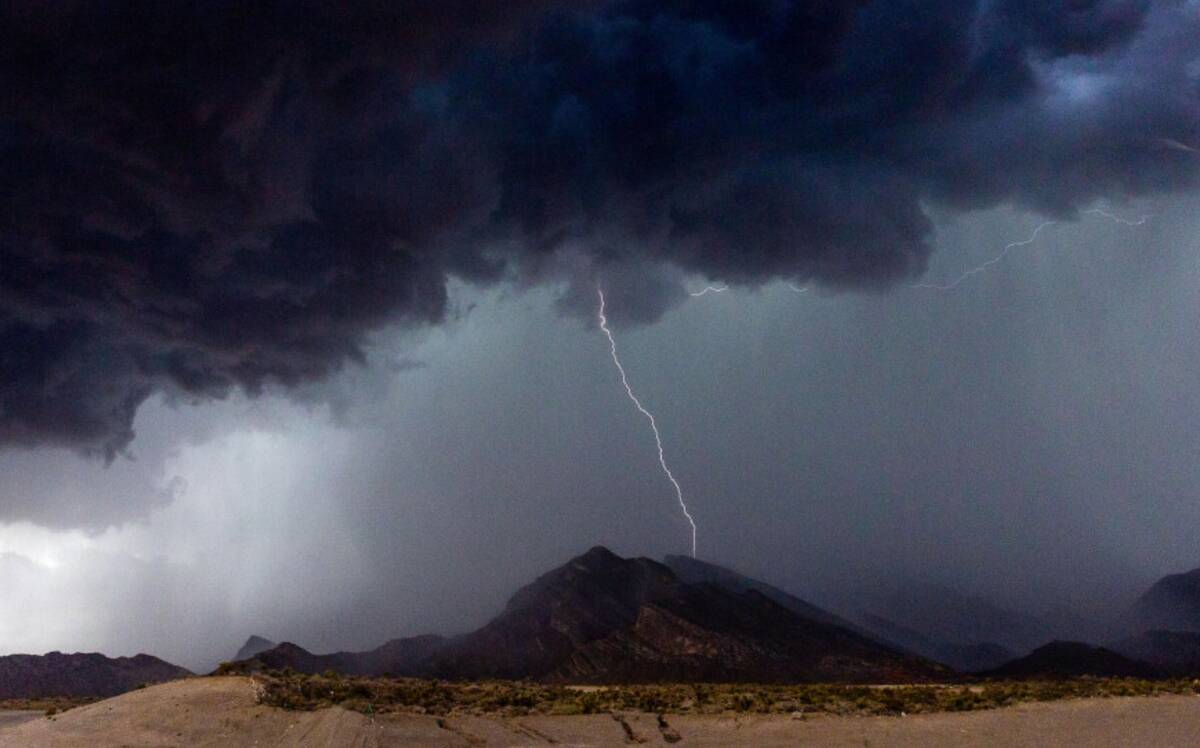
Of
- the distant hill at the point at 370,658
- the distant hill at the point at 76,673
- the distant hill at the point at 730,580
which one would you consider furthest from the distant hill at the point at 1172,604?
the distant hill at the point at 76,673

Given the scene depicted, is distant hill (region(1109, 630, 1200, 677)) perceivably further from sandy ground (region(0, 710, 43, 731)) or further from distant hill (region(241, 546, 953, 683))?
sandy ground (region(0, 710, 43, 731))

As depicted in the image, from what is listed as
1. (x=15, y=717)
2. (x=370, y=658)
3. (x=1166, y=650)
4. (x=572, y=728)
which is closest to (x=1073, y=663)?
(x=1166, y=650)

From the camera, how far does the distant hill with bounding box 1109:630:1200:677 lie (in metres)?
118

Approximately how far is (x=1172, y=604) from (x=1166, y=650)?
5757 centimetres

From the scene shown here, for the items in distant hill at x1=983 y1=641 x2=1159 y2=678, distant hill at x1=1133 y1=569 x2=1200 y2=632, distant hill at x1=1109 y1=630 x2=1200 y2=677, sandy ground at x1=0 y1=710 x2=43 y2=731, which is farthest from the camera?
distant hill at x1=1133 y1=569 x2=1200 y2=632

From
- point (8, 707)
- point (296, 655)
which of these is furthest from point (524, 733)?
point (296, 655)

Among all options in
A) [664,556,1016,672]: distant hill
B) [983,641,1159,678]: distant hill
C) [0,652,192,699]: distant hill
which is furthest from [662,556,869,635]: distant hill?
[0,652,192,699]: distant hill

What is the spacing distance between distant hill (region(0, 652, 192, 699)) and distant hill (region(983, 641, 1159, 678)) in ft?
462

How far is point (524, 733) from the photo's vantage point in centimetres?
3784

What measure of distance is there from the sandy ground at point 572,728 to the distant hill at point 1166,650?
323ft

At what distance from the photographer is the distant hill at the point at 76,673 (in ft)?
437

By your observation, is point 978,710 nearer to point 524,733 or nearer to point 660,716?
point 660,716

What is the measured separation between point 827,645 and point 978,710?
81578mm

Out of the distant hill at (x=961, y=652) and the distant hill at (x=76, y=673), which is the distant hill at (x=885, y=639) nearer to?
the distant hill at (x=961, y=652)
